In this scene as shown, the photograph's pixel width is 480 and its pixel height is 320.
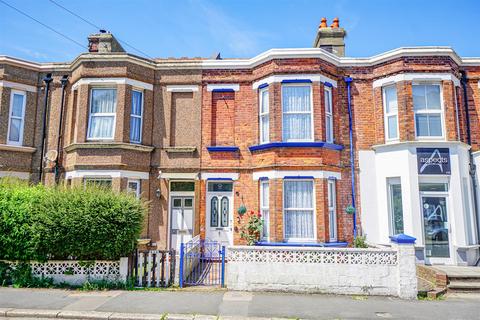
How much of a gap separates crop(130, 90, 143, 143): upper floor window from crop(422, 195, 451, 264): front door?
1079 centimetres

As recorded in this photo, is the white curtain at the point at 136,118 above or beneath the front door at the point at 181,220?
above

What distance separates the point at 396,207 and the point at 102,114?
11.4 m

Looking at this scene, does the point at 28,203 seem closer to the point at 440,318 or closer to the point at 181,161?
the point at 181,161

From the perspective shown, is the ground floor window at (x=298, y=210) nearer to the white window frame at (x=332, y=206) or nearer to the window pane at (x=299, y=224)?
the window pane at (x=299, y=224)

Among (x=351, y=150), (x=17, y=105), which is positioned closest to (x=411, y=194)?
(x=351, y=150)

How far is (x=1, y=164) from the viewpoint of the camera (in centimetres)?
1221

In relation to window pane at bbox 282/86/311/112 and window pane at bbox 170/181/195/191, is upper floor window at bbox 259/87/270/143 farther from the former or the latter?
window pane at bbox 170/181/195/191

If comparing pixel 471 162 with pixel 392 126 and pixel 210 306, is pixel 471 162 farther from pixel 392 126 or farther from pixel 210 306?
pixel 210 306

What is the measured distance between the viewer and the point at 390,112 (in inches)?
474

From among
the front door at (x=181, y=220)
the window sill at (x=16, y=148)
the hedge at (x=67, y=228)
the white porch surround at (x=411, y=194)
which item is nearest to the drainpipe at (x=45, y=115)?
the window sill at (x=16, y=148)

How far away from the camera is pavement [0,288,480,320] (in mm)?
6363

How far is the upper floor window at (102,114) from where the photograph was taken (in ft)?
39.6

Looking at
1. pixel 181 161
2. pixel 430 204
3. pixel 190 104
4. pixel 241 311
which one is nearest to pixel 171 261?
pixel 241 311

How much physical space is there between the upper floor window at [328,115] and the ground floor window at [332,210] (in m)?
1.76
